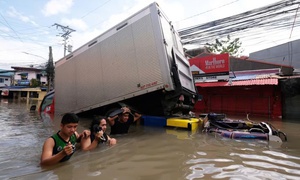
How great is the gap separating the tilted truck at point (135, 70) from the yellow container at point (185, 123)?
465mm

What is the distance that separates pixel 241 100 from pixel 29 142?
409 inches

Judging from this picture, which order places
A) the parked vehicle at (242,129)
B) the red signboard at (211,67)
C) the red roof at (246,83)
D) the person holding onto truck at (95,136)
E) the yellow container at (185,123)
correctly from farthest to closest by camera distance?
the red signboard at (211,67), the red roof at (246,83), the yellow container at (185,123), the parked vehicle at (242,129), the person holding onto truck at (95,136)

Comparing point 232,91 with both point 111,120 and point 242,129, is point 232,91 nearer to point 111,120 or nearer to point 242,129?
point 242,129

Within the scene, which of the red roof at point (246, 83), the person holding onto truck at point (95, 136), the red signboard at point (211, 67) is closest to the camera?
the person holding onto truck at point (95, 136)

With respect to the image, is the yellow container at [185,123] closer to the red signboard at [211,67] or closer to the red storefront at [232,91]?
the red storefront at [232,91]

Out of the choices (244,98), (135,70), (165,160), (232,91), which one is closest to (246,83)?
(244,98)

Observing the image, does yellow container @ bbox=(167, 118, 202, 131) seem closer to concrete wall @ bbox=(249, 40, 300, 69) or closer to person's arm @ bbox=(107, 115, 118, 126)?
person's arm @ bbox=(107, 115, 118, 126)

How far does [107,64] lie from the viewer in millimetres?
7180

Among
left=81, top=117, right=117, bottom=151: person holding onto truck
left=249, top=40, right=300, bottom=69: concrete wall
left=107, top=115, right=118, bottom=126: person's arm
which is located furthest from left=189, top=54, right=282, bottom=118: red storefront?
left=81, top=117, right=117, bottom=151: person holding onto truck

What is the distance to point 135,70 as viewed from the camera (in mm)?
6371

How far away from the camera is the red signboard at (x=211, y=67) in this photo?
43.4 feet

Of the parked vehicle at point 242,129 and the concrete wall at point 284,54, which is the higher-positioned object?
the concrete wall at point 284,54

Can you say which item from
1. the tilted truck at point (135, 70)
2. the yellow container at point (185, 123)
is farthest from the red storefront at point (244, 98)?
the yellow container at point (185, 123)

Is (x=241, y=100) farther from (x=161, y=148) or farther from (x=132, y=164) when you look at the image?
(x=132, y=164)
